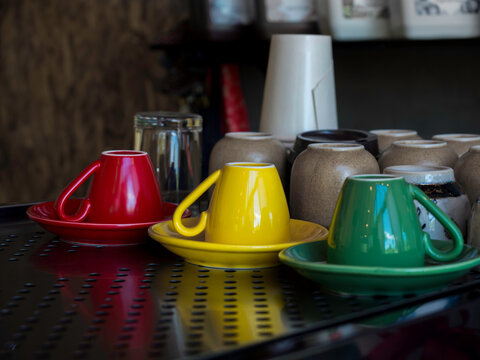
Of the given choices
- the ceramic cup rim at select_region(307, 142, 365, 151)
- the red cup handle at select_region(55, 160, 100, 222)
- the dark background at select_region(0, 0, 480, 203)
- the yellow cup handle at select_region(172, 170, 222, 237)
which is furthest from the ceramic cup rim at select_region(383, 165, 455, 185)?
the dark background at select_region(0, 0, 480, 203)

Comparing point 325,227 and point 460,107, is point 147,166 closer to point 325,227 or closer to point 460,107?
point 325,227

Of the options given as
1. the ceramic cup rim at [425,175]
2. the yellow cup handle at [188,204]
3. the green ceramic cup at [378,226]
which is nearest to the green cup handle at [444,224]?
the green ceramic cup at [378,226]

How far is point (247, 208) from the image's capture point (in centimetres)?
71

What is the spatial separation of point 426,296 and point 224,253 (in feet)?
0.68

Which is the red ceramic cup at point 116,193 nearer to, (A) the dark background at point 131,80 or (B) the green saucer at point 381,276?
(B) the green saucer at point 381,276

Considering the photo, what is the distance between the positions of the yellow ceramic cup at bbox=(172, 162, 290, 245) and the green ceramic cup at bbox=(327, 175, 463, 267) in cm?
10

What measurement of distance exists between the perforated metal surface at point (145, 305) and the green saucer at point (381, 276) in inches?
0.5

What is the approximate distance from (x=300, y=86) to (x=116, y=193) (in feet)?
1.46

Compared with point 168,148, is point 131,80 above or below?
above

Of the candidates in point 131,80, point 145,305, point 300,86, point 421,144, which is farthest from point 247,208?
point 131,80

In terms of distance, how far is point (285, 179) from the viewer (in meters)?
1.01

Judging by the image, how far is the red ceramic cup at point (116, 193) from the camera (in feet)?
2.68

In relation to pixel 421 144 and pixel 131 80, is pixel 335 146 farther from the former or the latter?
pixel 131 80

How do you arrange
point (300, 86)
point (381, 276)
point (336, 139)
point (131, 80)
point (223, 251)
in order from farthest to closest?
point (131, 80) < point (300, 86) < point (336, 139) < point (223, 251) < point (381, 276)
